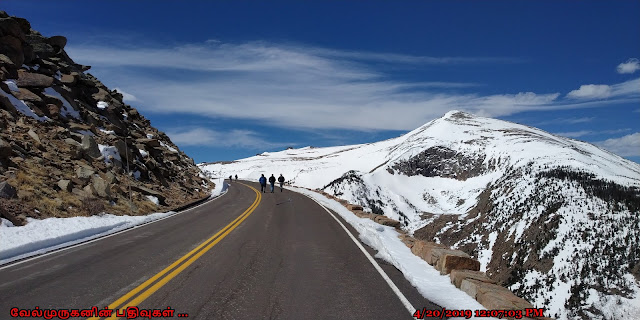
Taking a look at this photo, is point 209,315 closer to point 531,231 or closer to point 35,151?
point 35,151

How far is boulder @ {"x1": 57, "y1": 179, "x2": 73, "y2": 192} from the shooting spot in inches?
602

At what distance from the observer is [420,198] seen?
229 feet

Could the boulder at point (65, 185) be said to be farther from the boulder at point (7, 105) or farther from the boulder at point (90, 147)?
the boulder at point (7, 105)

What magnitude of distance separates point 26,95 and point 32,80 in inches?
79.3

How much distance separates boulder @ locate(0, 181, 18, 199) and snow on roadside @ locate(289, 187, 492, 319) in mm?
11910

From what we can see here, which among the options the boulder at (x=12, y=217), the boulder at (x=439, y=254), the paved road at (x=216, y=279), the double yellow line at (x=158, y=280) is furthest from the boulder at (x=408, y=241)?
the boulder at (x=12, y=217)

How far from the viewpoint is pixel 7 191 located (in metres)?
12.4

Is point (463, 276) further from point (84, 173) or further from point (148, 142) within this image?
Answer: point (148, 142)

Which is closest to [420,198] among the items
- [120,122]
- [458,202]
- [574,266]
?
[458,202]

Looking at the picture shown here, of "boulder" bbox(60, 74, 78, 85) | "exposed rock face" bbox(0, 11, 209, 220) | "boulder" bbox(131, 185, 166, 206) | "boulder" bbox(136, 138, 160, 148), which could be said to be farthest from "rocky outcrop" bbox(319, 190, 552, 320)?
"boulder" bbox(60, 74, 78, 85)

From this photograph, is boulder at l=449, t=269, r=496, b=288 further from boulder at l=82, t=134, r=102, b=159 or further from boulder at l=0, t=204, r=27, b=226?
boulder at l=82, t=134, r=102, b=159

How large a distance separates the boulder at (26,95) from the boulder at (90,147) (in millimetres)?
3786

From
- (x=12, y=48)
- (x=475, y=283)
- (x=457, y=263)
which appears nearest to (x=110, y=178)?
(x=12, y=48)

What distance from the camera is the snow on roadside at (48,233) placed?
344 inches
